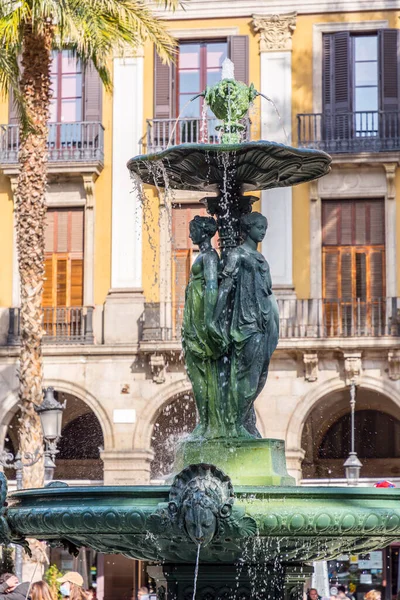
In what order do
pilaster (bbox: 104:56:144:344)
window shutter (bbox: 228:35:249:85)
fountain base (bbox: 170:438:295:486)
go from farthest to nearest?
window shutter (bbox: 228:35:249:85), pilaster (bbox: 104:56:144:344), fountain base (bbox: 170:438:295:486)

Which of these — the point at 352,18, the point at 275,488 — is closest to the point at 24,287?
the point at 352,18

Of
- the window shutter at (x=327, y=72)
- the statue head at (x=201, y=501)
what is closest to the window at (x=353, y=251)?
the window shutter at (x=327, y=72)

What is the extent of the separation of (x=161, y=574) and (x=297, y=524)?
1.18m

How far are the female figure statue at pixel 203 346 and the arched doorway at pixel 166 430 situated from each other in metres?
18.2

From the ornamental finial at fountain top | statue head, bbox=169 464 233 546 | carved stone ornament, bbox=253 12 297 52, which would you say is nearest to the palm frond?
carved stone ornament, bbox=253 12 297 52

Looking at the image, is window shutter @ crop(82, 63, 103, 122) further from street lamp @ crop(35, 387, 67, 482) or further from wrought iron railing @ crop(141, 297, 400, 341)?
street lamp @ crop(35, 387, 67, 482)

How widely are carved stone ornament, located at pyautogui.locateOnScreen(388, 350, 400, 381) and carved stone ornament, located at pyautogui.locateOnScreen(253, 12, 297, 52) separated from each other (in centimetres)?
608

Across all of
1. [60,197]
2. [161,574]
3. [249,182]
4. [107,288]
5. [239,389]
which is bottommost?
[161,574]

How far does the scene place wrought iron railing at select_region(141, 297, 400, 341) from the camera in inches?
1023

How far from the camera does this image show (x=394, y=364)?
2592 cm

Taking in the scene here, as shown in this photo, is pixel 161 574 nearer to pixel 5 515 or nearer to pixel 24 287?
pixel 5 515

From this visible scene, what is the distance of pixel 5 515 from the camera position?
23.3 feet

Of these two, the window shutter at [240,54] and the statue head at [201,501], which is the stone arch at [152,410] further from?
the statue head at [201,501]

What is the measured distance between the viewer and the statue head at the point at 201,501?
6340mm
